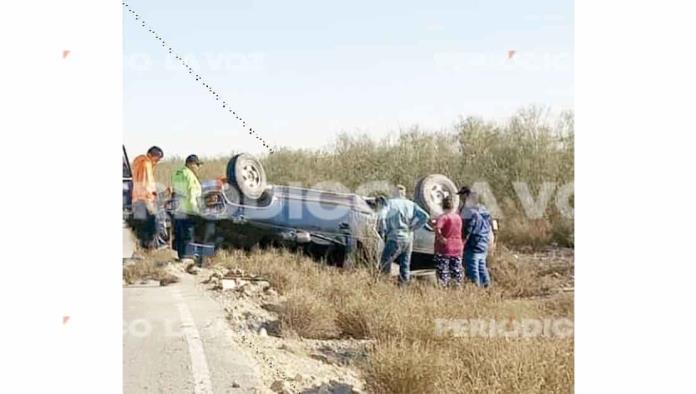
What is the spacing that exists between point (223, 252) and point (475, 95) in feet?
2.96

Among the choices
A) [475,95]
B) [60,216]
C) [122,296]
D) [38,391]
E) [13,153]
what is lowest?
[38,391]

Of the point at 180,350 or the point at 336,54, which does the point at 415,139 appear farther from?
the point at 180,350

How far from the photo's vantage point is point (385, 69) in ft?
9.09

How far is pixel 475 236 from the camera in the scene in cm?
278

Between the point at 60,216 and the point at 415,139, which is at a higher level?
the point at 415,139

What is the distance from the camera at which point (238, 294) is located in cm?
281

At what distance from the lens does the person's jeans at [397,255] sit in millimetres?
2789

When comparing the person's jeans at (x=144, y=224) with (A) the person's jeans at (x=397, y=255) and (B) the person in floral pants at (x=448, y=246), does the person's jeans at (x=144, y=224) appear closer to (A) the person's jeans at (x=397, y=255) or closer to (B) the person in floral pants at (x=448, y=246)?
(A) the person's jeans at (x=397, y=255)

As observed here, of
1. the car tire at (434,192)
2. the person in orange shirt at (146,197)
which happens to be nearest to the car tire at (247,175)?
the person in orange shirt at (146,197)

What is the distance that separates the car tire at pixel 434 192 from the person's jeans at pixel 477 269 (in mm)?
162

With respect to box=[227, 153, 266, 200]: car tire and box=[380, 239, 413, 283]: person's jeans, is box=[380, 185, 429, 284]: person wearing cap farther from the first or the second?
box=[227, 153, 266, 200]: car tire

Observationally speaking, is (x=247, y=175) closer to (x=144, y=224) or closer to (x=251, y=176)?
(x=251, y=176)

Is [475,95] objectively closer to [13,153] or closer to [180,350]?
[180,350]
